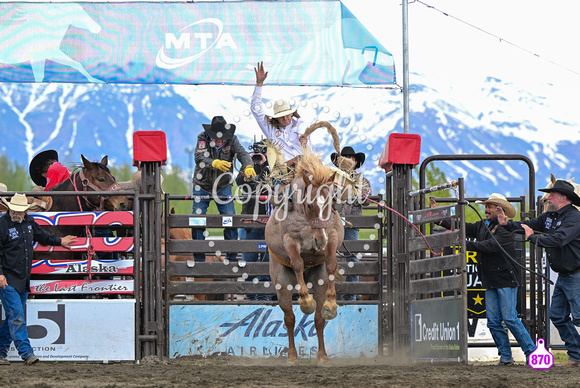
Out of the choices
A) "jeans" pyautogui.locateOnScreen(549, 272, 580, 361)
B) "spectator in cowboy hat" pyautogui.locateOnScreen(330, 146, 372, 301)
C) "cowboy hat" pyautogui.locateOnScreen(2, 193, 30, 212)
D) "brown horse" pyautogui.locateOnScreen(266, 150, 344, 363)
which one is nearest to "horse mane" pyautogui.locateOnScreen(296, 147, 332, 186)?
"brown horse" pyautogui.locateOnScreen(266, 150, 344, 363)

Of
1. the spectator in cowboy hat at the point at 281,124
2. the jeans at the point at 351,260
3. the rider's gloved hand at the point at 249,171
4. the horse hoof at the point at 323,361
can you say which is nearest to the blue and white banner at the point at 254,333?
the jeans at the point at 351,260

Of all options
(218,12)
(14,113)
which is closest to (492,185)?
(14,113)

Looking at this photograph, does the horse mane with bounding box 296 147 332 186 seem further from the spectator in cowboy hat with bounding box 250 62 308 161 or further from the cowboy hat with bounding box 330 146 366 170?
the cowboy hat with bounding box 330 146 366 170

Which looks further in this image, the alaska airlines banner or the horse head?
the alaska airlines banner

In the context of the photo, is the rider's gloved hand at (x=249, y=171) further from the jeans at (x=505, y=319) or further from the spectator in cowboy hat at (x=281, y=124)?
the jeans at (x=505, y=319)

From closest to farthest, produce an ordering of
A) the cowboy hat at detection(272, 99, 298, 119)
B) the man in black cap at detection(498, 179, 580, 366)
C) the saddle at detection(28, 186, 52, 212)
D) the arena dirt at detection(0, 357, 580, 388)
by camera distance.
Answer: the arena dirt at detection(0, 357, 580, 388) → the man in black cap at detection(498, 179, 580, 366) → the cowboy hat at detection(272, 99, 298, 119) → the saddle at detection(28, 186, 52, 212)

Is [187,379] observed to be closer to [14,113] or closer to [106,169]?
[106,169]

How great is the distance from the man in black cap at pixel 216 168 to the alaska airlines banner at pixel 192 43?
350 cm

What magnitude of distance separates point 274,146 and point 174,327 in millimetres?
2593

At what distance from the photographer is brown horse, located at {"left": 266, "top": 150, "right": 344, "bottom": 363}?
7.66 meters

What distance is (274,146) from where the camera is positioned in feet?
28.9

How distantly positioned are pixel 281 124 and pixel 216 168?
1175 mm

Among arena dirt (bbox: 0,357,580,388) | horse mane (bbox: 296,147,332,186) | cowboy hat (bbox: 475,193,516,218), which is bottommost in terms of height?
arena dirt (bbox: 0,357,580,388)

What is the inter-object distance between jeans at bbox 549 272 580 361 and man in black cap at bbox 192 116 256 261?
3932 millimetres
